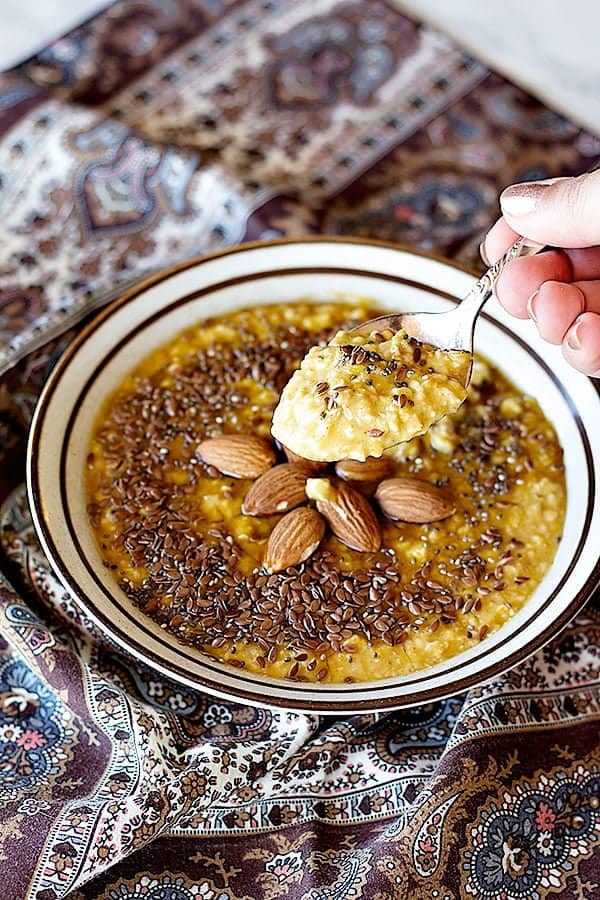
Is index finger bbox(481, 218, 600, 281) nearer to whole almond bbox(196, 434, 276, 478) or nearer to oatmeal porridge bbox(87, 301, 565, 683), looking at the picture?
oatmeal porridge bbox(87, 301, 565, 683)

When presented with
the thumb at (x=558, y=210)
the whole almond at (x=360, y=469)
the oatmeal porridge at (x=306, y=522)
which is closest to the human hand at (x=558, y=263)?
the thumb at (x=558, y=210)

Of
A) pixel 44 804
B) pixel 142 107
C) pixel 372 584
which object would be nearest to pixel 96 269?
pixel 142 107

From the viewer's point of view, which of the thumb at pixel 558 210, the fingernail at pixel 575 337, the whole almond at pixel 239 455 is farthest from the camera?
the whole almond at pixel 239 455

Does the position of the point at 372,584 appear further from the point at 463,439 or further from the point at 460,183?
the point at 460,183

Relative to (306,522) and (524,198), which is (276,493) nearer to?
(306,522)

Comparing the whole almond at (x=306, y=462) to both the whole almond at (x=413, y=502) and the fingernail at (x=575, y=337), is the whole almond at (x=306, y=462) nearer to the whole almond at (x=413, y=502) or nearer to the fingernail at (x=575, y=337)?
the whole almond at (x=413, y=502)

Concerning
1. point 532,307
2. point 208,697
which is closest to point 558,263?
point 532,307

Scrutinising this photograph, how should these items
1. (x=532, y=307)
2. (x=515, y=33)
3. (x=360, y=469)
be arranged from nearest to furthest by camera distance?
(x=532, y=307)
(x=360, y=469)
(x=515, y=33)
